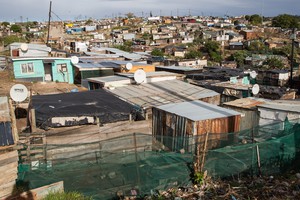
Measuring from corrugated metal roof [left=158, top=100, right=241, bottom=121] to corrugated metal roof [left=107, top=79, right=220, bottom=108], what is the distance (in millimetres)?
778

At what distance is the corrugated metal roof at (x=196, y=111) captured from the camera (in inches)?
369

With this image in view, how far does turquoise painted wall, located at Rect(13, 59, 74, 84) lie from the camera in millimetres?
17594

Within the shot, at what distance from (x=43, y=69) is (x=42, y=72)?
191mm

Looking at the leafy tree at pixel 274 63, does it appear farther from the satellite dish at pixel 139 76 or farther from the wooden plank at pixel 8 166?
the wooden plank at pixel 8 166

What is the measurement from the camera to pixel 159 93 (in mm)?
12438

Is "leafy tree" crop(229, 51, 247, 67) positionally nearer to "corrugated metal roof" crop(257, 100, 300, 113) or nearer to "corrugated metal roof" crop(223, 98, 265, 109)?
"corrugated metal roof" crop(223, 98, 265, 109)

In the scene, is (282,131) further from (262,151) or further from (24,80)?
(24,80)

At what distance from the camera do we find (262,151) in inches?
294

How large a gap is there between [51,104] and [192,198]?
5496mm

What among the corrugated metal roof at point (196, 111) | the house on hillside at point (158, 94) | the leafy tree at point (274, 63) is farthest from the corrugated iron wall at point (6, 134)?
the leafy tree at point (274, 63)

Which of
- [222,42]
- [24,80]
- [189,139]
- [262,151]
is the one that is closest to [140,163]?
[189,139]

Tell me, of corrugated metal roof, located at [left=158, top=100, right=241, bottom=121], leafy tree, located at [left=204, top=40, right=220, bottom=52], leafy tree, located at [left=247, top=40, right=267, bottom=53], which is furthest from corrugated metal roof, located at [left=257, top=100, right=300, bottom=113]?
leafy tree, located at [left=247, top=40, right=267, bottom=53]

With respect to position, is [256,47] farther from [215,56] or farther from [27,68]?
[27,68]

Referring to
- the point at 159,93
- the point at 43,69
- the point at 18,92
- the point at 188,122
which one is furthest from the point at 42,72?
the point at 188,122
